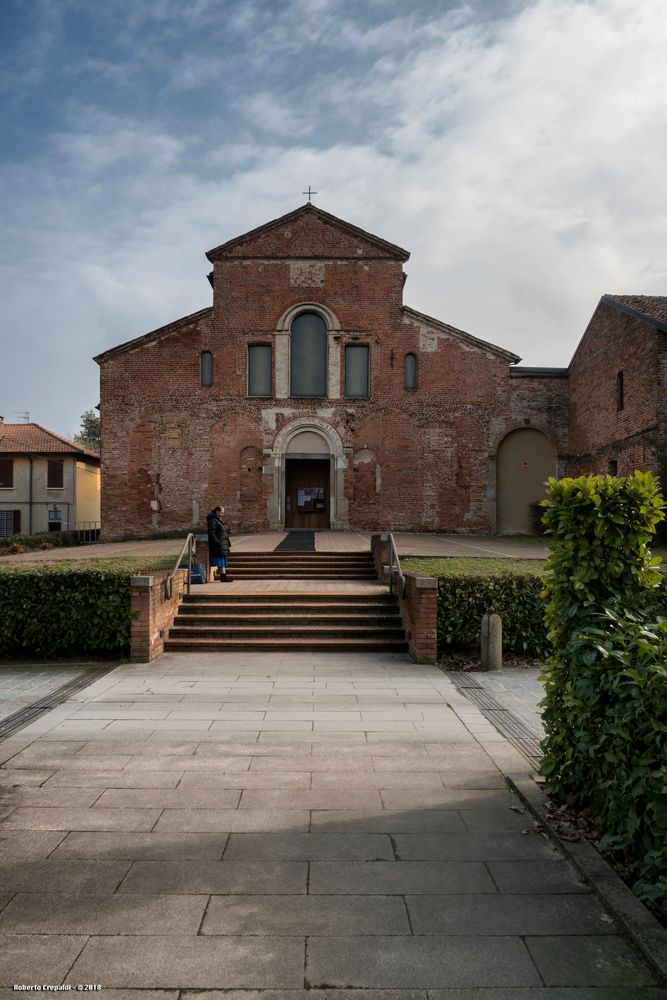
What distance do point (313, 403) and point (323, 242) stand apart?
19.2ft

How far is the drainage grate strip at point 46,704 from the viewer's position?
6011mm

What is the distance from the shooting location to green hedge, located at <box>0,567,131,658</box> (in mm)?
8906

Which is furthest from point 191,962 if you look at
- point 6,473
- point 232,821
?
point 6,473

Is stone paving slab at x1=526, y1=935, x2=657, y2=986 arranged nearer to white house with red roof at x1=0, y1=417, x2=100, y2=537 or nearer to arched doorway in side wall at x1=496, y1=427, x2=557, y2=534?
arched doorway in side wall at x1=496, y1=427, x2=557, y2=534

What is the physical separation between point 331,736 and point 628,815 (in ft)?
9.62

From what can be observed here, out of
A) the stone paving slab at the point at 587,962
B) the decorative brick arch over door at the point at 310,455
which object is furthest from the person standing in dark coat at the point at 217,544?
the stone paving slab at the point at 587,962

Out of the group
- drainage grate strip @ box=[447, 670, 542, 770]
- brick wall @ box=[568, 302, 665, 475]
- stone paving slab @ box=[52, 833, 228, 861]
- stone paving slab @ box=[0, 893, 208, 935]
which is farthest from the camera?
brick wall @ box=[568, 302, 665, 475]

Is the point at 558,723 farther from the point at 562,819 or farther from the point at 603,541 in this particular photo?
the point at 603,541

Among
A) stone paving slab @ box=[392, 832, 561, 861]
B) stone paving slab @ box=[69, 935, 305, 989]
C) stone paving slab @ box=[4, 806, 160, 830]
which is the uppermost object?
stone paving slab @ box=[69, 935, 305, 989]

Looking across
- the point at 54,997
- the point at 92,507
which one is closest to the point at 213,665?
the point at 54,997

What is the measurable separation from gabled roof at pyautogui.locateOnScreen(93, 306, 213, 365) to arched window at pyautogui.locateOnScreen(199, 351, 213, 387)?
1.23 metres

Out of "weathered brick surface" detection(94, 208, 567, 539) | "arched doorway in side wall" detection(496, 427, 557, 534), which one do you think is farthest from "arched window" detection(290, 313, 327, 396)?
"arched doorway in side wall" detection(496, 427, 557, 534)

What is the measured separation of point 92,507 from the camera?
3912 centimetres

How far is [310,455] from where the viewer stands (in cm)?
2345
